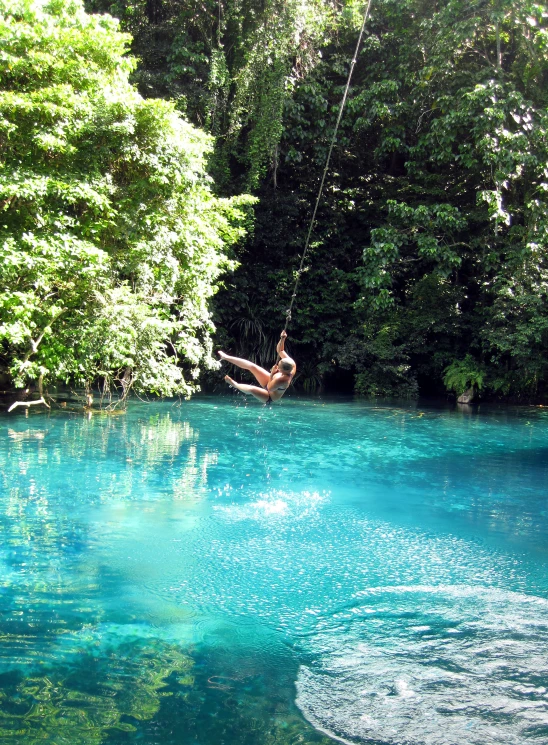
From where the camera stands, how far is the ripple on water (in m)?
3.50

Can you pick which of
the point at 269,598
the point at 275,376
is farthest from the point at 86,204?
the point at 269,598

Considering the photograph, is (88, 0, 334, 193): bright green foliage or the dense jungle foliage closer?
the dense jungle foliage

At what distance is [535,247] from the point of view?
1429cm

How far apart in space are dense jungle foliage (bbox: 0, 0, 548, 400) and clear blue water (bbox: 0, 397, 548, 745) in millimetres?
4240

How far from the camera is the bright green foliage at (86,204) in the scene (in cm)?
956

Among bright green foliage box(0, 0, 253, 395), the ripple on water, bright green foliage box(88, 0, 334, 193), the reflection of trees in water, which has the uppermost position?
bright green foliage box(88, 0, 334, 193)

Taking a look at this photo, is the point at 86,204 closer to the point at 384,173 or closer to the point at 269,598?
the point at 269,598

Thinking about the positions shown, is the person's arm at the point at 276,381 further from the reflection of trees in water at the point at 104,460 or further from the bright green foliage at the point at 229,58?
the bright green foliage at the point at 229,58

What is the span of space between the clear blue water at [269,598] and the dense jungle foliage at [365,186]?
167 inches

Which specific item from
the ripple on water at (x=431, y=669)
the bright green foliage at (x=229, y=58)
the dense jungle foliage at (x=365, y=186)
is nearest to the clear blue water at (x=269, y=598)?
the ripple on water at (x=431, y=669)

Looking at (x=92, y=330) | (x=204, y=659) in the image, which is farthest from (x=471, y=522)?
(x=92, y=330)

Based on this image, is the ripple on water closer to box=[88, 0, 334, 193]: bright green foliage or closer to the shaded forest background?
the shaded forest background

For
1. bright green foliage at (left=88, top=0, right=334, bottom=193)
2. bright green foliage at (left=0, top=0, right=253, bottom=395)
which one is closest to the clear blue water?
bright green foliage at (left=0, top=0, right=253, bottom=395)

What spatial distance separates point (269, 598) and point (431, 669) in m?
1.33
